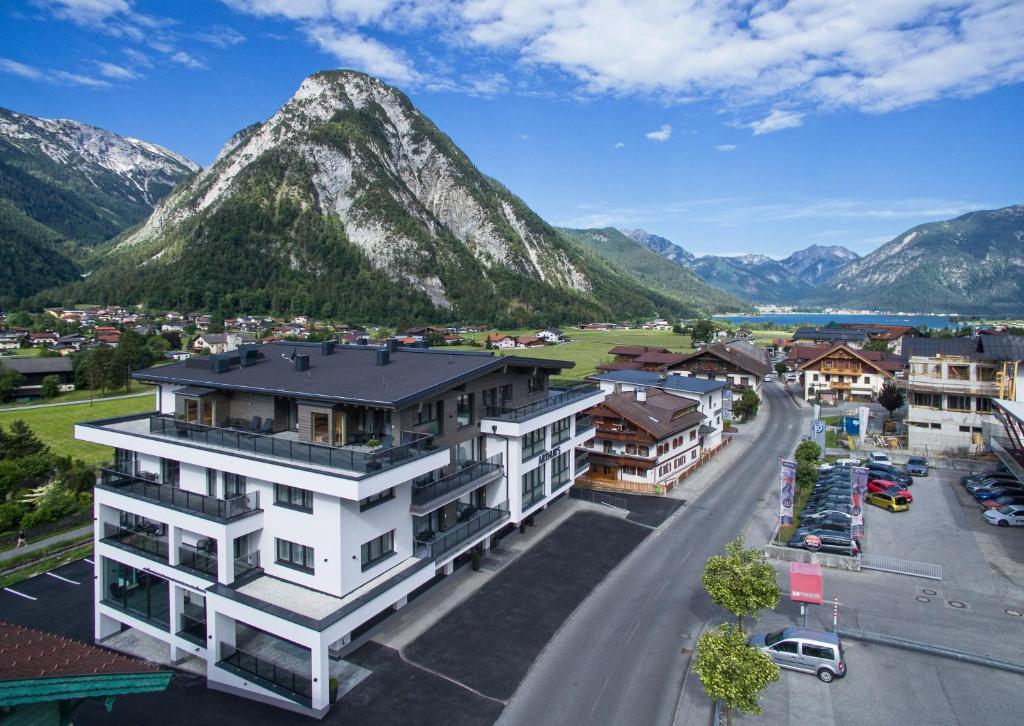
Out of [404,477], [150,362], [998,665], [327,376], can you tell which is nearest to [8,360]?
[150,362]

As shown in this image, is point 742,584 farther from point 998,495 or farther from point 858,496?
point 998,495

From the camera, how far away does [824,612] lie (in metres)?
23.3

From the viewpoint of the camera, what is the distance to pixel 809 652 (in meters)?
19.5

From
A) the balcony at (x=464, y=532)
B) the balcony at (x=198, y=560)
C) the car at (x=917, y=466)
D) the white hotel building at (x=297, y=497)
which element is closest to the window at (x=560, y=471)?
the white hotel building at (x=297, y=497)

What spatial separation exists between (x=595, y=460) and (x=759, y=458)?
1587 centimetres

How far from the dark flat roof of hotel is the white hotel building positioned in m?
0.11

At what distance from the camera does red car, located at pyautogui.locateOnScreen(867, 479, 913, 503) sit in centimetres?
3576

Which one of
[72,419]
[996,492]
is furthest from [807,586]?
[72,419]

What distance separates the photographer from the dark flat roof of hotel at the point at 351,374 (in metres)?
22.1

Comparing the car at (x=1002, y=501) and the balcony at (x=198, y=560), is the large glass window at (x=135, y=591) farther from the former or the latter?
the car at (x=1002, y=501)

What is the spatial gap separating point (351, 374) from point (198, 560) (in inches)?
349

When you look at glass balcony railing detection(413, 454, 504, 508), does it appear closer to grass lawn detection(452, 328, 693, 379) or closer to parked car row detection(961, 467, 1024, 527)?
parked car row detection(961, 467, 1024, 527)

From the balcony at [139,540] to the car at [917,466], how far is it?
46.4 meters

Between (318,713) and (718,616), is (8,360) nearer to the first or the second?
(318,713)
